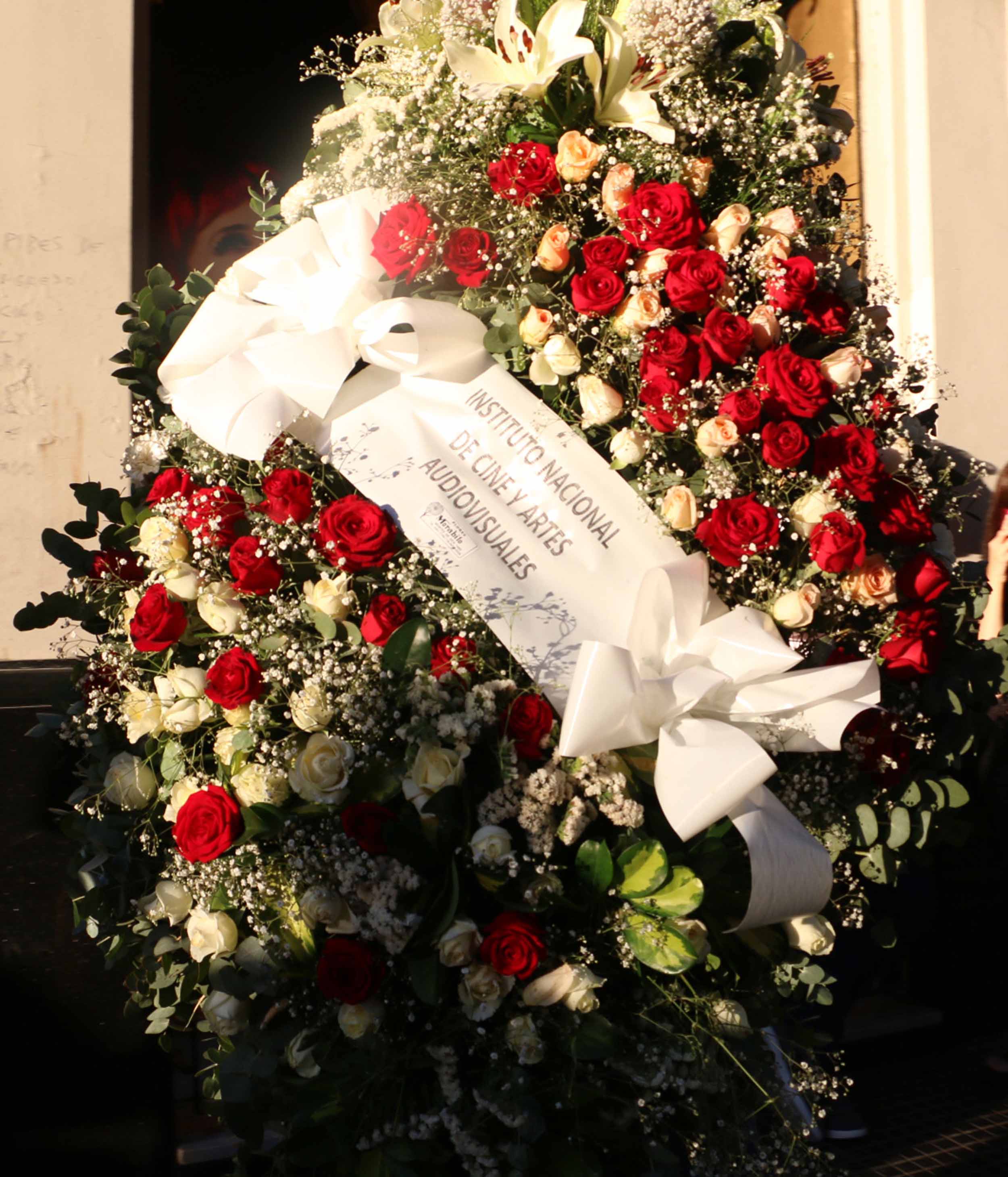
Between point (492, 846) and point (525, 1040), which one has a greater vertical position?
point (492, 846)

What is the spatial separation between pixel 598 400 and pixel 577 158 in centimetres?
44

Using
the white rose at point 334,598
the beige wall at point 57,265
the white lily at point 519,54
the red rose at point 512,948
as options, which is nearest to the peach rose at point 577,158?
the white lily at point 519,54

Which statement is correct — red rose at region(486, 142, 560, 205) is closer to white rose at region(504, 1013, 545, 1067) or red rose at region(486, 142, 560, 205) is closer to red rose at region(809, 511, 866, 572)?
red rose at region(809, 511, 866, 572)

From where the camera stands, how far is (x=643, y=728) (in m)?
1.58

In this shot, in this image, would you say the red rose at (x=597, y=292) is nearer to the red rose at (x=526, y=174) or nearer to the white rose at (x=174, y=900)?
the red rose at (x=526, y=174)

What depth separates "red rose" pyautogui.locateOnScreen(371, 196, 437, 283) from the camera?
1802 millimetres

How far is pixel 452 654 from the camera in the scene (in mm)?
1637

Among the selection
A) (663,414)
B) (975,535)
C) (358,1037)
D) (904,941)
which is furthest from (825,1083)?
(975,535)

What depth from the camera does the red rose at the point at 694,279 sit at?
5.62ft

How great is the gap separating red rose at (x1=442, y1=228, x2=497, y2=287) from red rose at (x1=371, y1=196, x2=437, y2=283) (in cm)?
5

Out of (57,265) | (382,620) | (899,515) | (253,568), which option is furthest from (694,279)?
(57,265)

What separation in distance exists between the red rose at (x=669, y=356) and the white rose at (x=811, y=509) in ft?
0.90

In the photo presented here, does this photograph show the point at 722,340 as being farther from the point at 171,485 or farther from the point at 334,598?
the point at 171,485

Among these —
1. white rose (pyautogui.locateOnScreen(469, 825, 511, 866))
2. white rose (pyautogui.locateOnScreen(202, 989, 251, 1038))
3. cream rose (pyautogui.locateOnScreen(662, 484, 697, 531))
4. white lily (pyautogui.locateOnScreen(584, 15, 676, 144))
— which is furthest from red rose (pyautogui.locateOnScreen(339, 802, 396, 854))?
white lily (pyautogui.locateOnScreen(584, 15, 676, 144))
